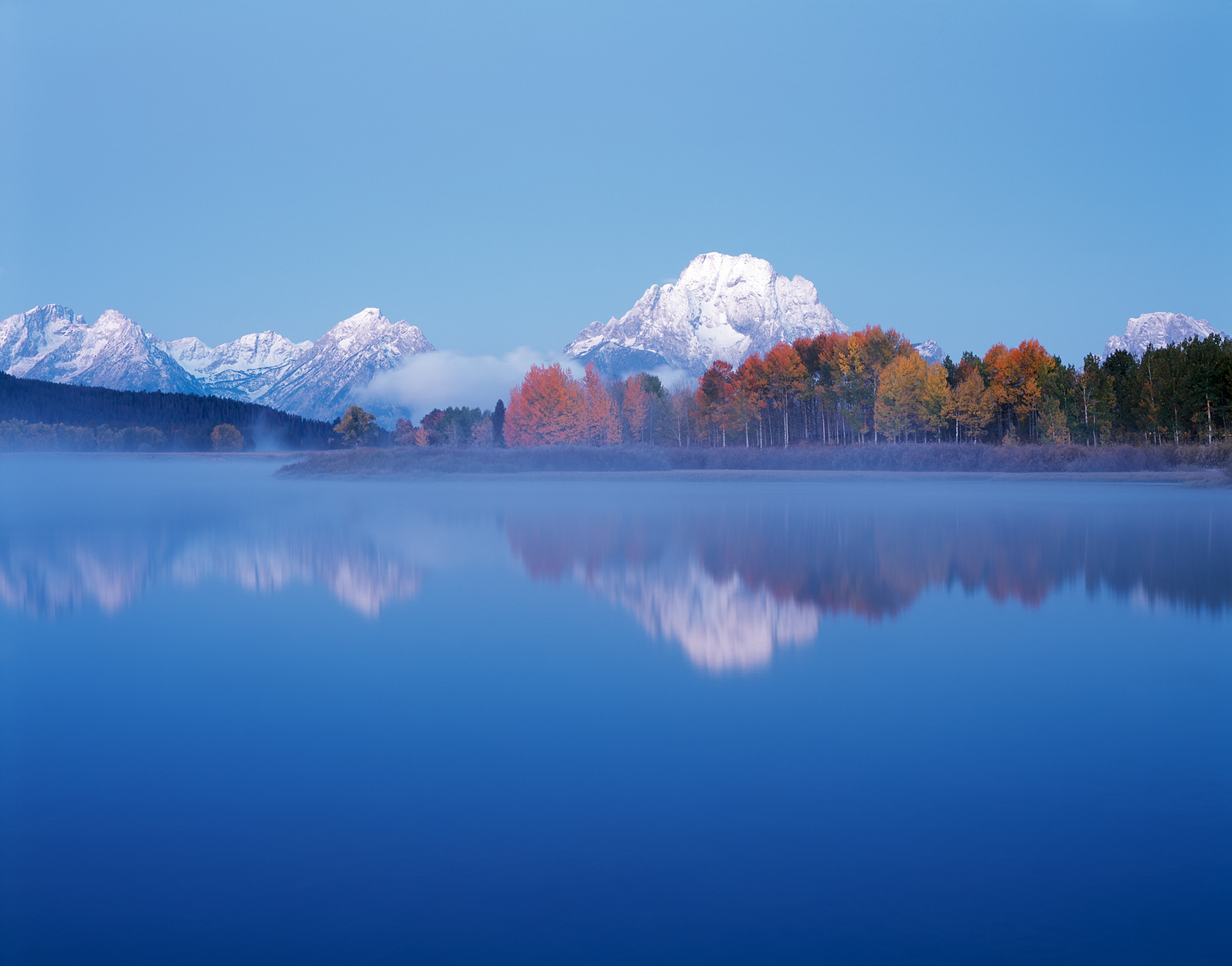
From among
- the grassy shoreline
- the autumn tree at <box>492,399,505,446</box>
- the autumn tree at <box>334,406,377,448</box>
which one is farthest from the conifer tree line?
A: the autumn tree at <box>334,406,377,448</box>

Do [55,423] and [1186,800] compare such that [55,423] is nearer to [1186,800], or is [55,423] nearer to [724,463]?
[724,463]

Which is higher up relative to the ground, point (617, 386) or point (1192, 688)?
point (617, 386)

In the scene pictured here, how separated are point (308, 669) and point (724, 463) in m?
61.4

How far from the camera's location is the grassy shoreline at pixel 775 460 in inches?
2180

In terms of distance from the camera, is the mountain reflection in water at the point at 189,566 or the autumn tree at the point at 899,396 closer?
the mountain reflection in water at the point at 189,566

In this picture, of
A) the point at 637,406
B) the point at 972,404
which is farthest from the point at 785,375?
the point at 637,406

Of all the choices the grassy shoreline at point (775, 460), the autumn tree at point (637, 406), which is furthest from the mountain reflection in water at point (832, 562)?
the autumn tree at point (637, 406)

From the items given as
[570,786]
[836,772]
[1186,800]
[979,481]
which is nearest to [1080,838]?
[1186,800]

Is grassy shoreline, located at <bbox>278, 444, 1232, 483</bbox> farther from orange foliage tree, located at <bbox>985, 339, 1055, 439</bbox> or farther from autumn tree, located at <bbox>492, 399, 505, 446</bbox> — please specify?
autumn tree, located at <bbox>492, 399, 505, 446</bbox>

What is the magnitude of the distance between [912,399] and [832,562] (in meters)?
63.3

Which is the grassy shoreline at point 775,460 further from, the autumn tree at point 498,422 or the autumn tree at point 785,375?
the autumn tree at point 498,422

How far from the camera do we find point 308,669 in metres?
10.0

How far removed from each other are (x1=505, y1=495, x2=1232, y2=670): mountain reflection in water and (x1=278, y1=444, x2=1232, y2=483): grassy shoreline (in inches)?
1106

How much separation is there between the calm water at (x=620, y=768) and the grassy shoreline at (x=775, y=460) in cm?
4399
